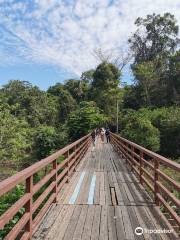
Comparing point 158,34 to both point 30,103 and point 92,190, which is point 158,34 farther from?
point 92,190

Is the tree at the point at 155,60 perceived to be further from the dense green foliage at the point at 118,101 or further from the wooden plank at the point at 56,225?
the wooden plank at the point at 56,225

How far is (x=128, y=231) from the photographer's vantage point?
19.2 feet

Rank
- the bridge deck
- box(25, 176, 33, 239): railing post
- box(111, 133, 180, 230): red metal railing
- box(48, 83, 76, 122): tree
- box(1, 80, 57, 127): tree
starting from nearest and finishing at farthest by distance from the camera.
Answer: box(25, 176, 33, 239): railing post
the bridge deck
box(111, 133, 180, 230): red metal railing
box(1, 80, 57, 127): tree
box(48, 83, 76, 122): tree

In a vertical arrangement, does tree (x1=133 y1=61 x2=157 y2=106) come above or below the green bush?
above

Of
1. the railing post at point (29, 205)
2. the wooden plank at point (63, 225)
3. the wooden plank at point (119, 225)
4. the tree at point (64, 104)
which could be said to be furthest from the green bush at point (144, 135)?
the tree at point (64, 104)

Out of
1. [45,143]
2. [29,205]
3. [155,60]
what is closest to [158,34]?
[155,60]

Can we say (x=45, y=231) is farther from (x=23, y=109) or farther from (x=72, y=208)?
(x=23, y=109)

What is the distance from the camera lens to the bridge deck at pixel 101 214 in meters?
5.71

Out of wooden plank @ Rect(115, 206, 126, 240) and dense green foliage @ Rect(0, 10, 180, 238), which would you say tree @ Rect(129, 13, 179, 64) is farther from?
wooden plank @ Rect(115, 206, 126, 240)

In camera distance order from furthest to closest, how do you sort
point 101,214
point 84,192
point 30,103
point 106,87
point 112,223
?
point 106,87, point 30,103, point 84,192, point 101,214, point 112,223

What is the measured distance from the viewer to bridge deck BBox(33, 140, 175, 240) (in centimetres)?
571

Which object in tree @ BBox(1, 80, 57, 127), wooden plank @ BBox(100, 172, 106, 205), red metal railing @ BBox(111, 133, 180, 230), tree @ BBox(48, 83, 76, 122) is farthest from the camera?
tree @ BBox(48, 83, 76, 122)

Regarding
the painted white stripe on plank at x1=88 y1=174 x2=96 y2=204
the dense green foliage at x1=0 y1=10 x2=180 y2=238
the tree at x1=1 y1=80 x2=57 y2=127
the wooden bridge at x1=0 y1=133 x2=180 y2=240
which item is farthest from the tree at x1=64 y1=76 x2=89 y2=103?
the wooden bridge at x1=0 y1=133 x2=180 y2=240

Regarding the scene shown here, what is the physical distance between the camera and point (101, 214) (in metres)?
6.84
